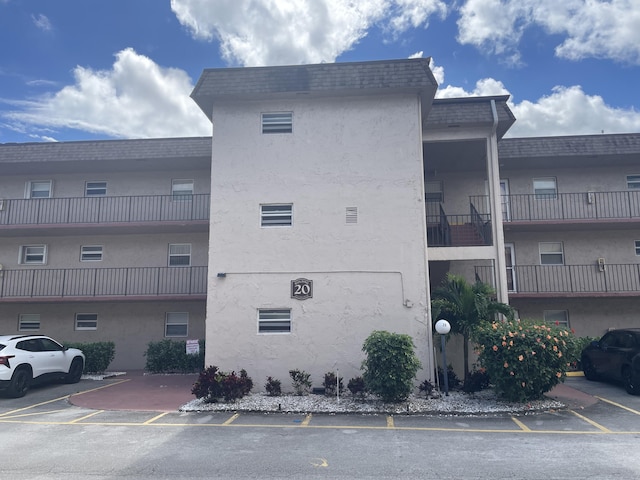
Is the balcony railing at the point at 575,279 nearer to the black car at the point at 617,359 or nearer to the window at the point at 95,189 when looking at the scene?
the black car at the point at 617,359

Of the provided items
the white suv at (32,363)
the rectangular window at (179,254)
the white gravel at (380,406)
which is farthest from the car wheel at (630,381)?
the white suv at (32,363)

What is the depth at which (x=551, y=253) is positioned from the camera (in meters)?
17.4

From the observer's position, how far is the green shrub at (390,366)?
9.79 m

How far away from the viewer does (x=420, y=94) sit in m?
12.4

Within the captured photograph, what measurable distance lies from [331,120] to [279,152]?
168 cm

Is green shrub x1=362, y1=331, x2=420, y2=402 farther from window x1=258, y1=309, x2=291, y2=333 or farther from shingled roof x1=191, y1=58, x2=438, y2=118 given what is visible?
shingled roof x1=191, y1=58, x2=438, y2=118

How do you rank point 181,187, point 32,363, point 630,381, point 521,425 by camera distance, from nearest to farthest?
point 521,425 → point 630,381 → point 32,363 → point 181,187

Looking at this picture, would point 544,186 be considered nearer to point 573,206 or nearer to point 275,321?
point 573,206

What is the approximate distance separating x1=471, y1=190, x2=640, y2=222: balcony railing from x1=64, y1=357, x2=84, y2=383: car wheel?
1438 cm

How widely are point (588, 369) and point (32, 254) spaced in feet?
68.6

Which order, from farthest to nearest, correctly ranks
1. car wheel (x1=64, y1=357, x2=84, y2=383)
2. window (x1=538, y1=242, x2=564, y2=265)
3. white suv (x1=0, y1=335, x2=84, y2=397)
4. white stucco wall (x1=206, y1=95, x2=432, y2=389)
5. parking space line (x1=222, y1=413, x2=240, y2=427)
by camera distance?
window (x1=538, y1=242, x2=564, y2=265) < car wheel (x1=64, y1=357, x2=84, y2=383) < white stucco wall (x1=206, y1=95, x2=432, y2=389) < white suv (x1=0, y1=335, x2=84, y2=397) < parking space line (x1=222, y1=413, x2=240, y2=427)

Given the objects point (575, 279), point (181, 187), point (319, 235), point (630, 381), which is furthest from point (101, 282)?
point (575, 279)

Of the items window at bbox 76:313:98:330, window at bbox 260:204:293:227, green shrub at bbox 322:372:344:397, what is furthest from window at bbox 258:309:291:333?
window at bbox 76:313:98:330

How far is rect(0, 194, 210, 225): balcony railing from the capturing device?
17594 millimetres
